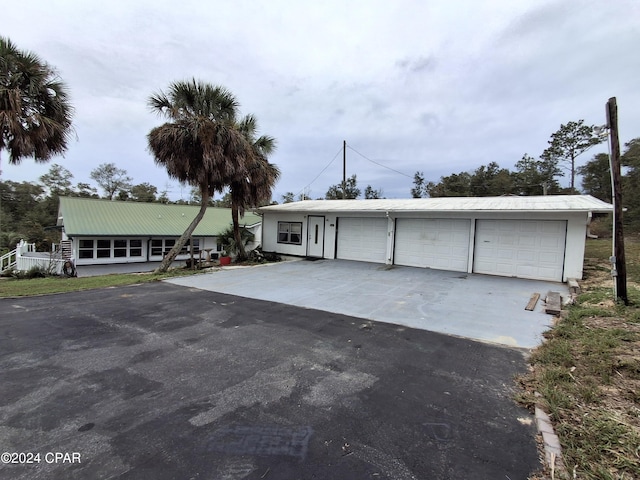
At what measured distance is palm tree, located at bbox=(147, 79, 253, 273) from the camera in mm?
10953

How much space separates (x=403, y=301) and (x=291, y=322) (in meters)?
2.97

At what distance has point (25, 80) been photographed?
10164mm

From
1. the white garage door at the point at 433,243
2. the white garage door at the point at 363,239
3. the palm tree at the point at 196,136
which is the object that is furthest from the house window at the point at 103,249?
the white garage door at the point at 433,243

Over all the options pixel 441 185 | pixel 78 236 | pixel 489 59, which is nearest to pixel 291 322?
pixel 489 59

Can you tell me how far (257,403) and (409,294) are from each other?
572 centimetres

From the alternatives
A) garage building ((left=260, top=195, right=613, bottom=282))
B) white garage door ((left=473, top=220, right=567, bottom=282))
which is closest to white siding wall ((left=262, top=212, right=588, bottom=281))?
garage building ((left=260, top=195, right=613, bottom=282))

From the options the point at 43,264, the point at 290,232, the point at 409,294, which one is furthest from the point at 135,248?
the point at 409,294

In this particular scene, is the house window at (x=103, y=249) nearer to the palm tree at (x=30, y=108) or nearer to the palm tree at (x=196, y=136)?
the palm tree at (x=30, y=108)

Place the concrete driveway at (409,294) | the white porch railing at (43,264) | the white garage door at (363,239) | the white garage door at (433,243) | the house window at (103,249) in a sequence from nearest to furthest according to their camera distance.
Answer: the concrete driveway at (409,294), the white garage door at (433,243), the white garage door at (363,239), the white porch railing at (43,264), the house window at (103,249)

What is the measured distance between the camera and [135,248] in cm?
1839

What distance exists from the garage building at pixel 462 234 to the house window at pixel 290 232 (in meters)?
0.06

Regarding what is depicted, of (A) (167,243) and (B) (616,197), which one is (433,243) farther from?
(A) (167,243)

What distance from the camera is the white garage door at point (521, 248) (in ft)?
31.9

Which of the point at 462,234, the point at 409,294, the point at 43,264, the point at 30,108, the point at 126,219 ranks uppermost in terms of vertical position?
the point at 30,108
